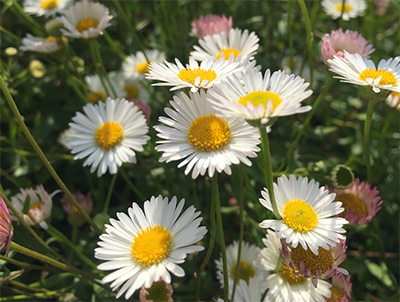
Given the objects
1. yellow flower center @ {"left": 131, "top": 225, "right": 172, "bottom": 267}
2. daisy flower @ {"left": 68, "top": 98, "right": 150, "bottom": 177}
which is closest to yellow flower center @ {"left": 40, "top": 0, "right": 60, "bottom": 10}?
daisy flower @ {"left": 68, "top": 98, "right": 150, "bottom": 177}

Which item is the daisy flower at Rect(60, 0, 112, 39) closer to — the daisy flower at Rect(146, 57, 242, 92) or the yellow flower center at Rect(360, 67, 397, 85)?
the daisy flower at Rect(146, 57, 242, 92)

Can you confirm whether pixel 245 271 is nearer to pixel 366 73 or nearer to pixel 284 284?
pixel 284 284

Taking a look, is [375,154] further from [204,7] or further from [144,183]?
[204,7]

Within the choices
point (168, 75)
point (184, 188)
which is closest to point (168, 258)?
point (168, 75)

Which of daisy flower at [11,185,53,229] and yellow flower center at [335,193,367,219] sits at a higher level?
yellow flower center at [335,193,367,219]

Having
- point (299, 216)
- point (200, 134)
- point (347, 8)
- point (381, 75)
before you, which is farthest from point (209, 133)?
point (347, 8)

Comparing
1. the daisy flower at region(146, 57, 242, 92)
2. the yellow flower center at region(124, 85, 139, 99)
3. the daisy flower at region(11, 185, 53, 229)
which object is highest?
the yellow flower center at region(124, 85, 139, 99)

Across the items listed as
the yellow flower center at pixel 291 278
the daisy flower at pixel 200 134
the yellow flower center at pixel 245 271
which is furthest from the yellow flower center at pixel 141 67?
the yellow flower center at pixel 291 278
